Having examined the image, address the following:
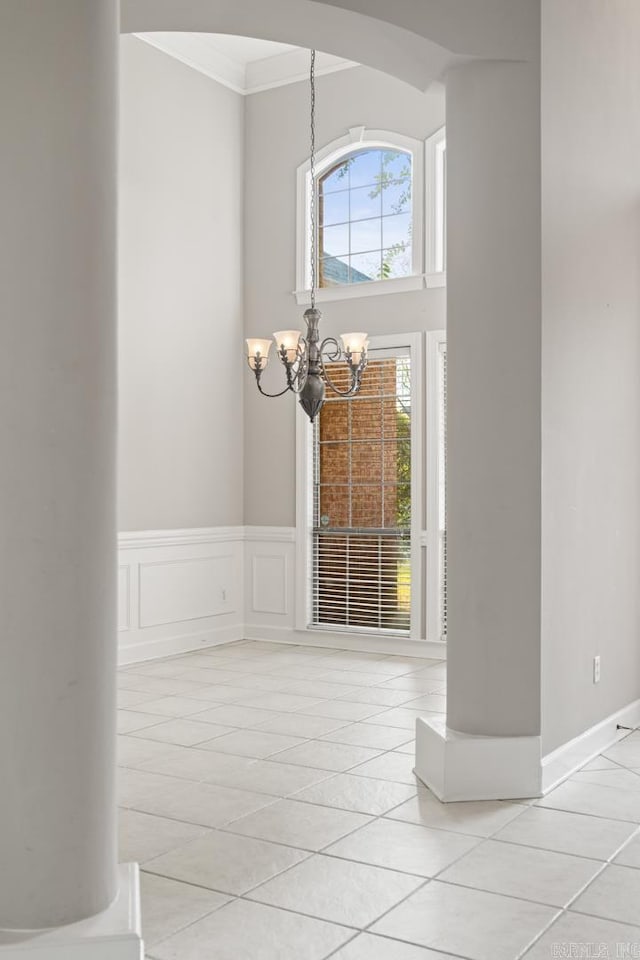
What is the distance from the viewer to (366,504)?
6.84 m

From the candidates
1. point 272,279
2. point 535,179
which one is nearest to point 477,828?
point 535,179

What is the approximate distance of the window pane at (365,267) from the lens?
6.87m

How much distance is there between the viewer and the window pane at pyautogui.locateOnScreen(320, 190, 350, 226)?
7.04 meters

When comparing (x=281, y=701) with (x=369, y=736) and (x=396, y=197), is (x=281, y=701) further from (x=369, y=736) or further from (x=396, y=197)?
(x=396, y=197)

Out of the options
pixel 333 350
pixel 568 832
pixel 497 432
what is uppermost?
pixel 333 350

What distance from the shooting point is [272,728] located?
4480 mm

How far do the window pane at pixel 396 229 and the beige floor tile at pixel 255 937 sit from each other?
520 centimetres

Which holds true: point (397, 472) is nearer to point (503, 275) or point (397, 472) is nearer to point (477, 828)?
point (503, 275)

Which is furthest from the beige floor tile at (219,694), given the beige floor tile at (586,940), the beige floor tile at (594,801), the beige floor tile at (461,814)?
the beige floor tile at (586,940)

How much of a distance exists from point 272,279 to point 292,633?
2704mm

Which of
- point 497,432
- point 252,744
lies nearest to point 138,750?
point 252,744

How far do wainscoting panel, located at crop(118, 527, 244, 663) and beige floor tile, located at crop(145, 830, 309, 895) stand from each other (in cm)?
323

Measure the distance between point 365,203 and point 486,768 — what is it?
4.71 metres

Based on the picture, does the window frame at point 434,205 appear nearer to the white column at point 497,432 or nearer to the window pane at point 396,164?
the window pane at point 396,164
